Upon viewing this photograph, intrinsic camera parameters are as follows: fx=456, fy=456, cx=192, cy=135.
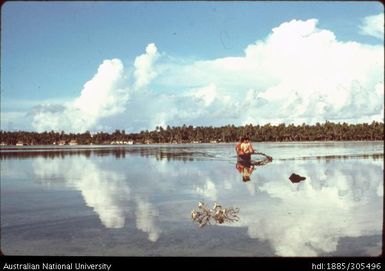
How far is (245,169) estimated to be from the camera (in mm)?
20656

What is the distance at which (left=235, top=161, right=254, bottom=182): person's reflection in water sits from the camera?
1758 cm

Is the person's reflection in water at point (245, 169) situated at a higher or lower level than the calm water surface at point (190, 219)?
higher

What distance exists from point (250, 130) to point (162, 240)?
56245mm

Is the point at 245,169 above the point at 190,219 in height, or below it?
above

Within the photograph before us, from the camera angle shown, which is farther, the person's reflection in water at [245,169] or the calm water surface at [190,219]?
the person's reflection in water at [245,169]

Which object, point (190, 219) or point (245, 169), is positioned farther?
point (245, 169)

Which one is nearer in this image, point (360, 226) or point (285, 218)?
point (360, 226)

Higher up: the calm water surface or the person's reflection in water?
the person's reflection in water

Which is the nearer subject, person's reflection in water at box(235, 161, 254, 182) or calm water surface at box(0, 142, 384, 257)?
calm water surface at box(0, 142, 384, 257)

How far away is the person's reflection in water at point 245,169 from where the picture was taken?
17.6 meters

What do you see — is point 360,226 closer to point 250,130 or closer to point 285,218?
point 285,218
